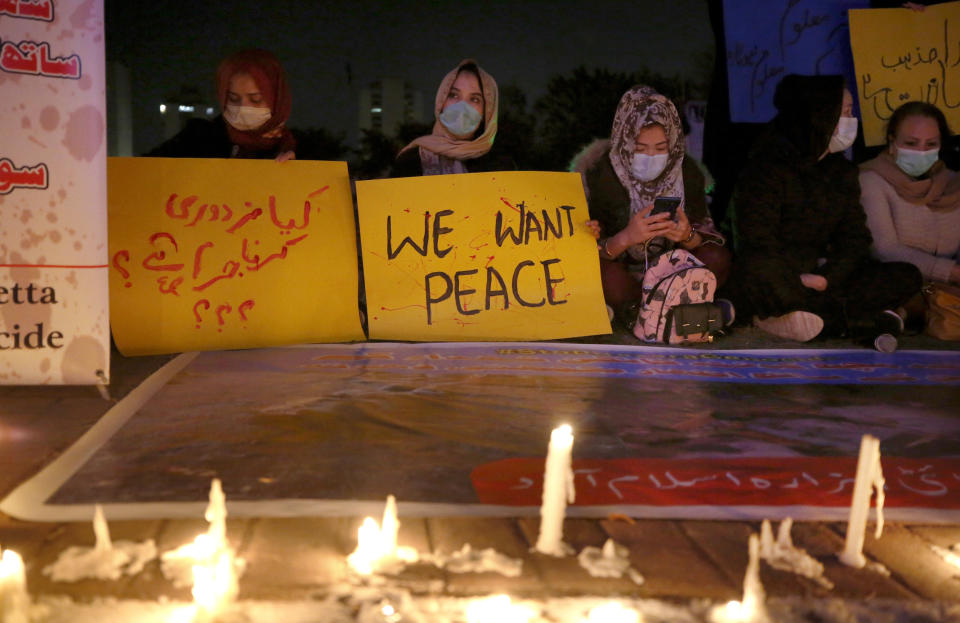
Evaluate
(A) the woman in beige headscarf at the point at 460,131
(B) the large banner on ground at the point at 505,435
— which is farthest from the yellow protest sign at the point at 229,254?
(A) the woman in beige headscarf at the point at 460,131

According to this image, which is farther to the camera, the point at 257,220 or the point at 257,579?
the point at 257,220

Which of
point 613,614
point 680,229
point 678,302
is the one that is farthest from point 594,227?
point 613,614

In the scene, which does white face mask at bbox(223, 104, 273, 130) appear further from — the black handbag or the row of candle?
the row of candle

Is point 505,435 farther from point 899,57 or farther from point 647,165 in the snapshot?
point 899,57

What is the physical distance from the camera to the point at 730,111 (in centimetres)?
516

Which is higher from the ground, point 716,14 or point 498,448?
point 716,14

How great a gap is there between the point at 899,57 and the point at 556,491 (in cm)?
452

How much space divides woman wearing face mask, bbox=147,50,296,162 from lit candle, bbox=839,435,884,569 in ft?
9.93

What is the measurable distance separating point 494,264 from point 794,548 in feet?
8.42

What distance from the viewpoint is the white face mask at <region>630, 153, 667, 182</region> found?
423 cm

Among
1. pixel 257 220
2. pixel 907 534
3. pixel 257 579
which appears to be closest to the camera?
pixel 257 579

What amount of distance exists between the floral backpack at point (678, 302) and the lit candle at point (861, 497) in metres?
2.26

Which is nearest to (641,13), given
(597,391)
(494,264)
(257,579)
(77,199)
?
(494,264)

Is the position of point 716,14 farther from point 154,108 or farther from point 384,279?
point 154,108
